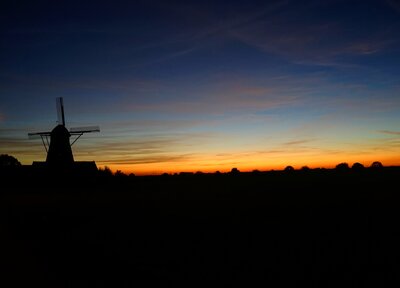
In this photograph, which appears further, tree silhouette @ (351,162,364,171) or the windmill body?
tree silhouette @ (351,162,364,171)

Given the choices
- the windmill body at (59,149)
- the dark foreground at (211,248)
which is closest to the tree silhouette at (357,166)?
the windmill body at (59,149)

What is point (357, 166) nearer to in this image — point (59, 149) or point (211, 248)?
point (59, 149)

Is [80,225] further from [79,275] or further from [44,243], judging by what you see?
[79,275]

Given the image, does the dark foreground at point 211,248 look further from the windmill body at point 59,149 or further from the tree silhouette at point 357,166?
the tree silhouette at point 357,166

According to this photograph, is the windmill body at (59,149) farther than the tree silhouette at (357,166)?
No

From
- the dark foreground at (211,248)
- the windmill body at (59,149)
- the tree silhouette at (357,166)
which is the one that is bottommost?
the dark foreground at (211,248)

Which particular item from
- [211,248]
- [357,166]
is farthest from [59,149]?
[357,166]

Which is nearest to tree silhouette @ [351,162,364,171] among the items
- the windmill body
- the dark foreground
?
the windmill body

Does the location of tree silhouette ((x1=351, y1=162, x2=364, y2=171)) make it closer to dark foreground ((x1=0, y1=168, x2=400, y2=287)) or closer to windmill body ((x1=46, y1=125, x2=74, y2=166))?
windmill body ((x1=46, y1=125, x2=74, y2=166))

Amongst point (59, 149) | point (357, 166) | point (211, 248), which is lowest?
point (211, 248)

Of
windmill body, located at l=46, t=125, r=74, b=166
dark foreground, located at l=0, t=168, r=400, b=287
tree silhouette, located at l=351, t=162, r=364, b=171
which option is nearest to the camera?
dark foreground, located at l=0, t=168, r=400, b=287

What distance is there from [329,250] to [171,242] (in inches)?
217

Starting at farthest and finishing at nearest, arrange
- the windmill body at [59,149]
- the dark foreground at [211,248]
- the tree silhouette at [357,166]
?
1. the tree silhouette at [357,166]
2. the windmill body at [59,149]
3. the dark foreground at [211,248]

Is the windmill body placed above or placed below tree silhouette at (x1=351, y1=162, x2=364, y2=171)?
above
